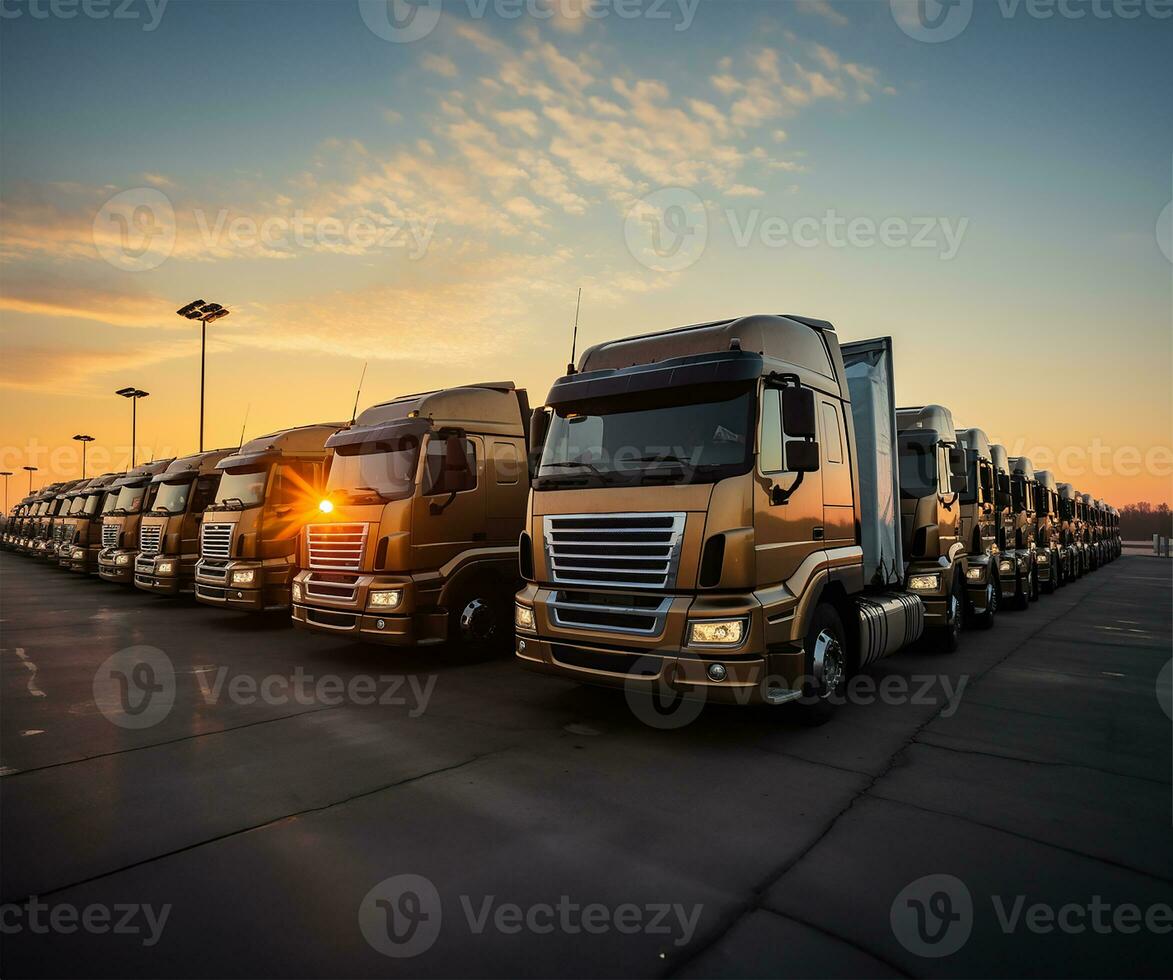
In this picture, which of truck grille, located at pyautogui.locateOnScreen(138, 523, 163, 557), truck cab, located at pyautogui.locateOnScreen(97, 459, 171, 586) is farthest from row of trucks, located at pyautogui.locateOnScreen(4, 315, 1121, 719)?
truck cab, located at pyautogui.locateOnScreen(97, 459, 171, 586)

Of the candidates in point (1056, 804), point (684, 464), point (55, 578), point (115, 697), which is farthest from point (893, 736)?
point (55, 578)

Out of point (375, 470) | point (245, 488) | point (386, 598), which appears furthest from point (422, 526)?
point (245, 488)

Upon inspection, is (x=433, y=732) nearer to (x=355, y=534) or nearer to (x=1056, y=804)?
(x=355, y=534)

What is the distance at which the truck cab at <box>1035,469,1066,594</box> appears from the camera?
19.5 meters

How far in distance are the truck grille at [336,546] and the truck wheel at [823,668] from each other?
16.2 ft

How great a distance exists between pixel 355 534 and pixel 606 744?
13.7 feet

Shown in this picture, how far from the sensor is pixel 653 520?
531cm

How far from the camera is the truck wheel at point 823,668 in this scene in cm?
571

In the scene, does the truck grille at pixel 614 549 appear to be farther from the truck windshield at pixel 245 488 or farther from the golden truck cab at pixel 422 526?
the truck windshield at pixel 245 488

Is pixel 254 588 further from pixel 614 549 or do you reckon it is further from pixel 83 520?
pixel 83 520

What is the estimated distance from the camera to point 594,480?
573 centimetres

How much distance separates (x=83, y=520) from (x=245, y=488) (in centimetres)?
1426

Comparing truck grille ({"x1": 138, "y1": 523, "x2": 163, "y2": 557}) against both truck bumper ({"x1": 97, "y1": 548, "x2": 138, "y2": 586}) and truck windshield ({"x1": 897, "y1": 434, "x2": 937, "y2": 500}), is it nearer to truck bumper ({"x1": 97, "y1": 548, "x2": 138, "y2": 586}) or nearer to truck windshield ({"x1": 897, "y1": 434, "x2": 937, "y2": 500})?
truck bumper ({"x1": 97, "y1": 548, "x2": 138, "y2": 586})

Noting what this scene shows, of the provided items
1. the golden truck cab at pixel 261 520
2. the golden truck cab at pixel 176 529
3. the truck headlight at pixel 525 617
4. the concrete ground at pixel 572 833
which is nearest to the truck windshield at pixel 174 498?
the golden truck cab at pixel 176 529
